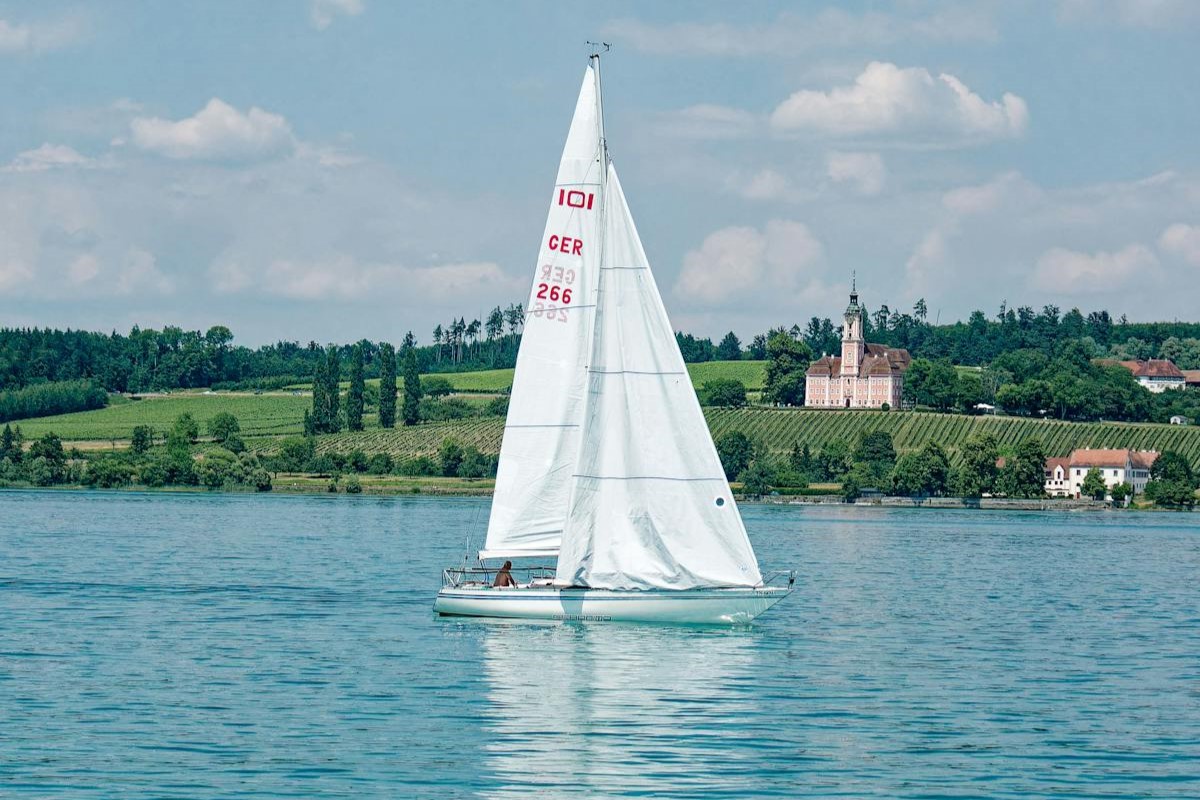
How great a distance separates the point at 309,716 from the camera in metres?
32.6

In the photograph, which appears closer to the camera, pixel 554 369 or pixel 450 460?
pixel 554 369

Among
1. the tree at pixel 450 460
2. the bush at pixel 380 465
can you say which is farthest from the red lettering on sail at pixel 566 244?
the bush at pixel 380 465

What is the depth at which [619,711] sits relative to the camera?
110ft

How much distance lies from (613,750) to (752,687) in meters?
7.84

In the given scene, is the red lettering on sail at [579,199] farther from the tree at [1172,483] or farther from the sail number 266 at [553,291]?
the tree at [1172,483]

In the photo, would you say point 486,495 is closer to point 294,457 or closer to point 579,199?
point 294,457

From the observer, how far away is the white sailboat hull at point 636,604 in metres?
43.0

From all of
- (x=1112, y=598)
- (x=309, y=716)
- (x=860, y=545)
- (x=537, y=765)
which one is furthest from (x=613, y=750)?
(x=860, y=545)

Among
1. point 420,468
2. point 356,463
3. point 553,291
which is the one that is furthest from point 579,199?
point 356,463

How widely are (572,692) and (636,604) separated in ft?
25.1

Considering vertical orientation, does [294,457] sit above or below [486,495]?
above

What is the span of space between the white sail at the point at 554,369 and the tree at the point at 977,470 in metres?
148

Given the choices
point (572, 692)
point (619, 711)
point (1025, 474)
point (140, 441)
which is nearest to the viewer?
point (619, 711)

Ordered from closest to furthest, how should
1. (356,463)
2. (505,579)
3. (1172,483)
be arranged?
(505,579), (1172,483), (356,463)
